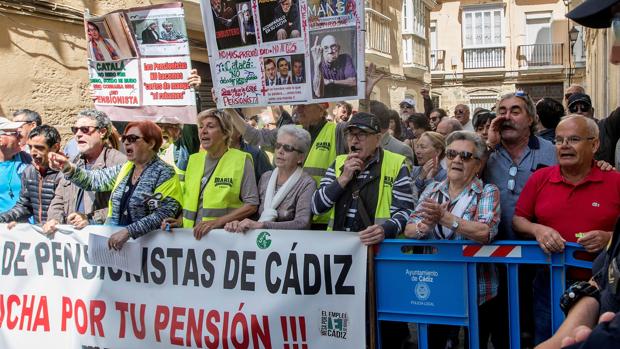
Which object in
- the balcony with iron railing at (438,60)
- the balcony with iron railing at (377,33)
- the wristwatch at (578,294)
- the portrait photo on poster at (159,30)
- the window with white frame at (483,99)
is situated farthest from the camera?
the balcony with iron railing at (438,60)

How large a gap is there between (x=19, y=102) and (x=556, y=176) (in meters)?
7.73

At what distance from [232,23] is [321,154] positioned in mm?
1309

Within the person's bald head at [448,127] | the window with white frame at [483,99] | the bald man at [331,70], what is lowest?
the person's bald head at [448,127]

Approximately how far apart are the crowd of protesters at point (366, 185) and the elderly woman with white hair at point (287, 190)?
0.01 meters

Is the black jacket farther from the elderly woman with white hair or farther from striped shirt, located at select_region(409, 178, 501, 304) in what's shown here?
striped shirt, located at select_region(409, 178, 501, 304)

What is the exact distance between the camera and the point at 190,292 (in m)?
4.66

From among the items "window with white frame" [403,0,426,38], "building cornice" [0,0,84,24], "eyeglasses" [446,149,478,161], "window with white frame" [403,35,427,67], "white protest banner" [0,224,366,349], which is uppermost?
"window with white frame" [403,0,426,38]

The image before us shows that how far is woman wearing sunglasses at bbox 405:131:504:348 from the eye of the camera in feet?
12.5

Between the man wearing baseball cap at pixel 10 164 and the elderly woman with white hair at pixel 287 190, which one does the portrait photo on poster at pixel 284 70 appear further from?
the man wearing baseball cap at pixel 10 164

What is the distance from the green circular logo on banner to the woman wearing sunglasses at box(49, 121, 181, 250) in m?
0.84

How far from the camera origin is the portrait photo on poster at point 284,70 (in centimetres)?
495

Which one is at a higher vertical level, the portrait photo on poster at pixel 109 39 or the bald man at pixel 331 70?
the portrait photo on poster at pixel 109 39

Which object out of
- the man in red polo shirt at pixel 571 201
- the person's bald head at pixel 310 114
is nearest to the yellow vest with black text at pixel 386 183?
the man in red polo shirt at pixel 571 201

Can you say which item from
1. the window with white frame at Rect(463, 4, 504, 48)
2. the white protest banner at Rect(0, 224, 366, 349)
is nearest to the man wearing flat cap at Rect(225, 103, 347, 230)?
the white protest banner at Rect(0, 224, 366, 349)
